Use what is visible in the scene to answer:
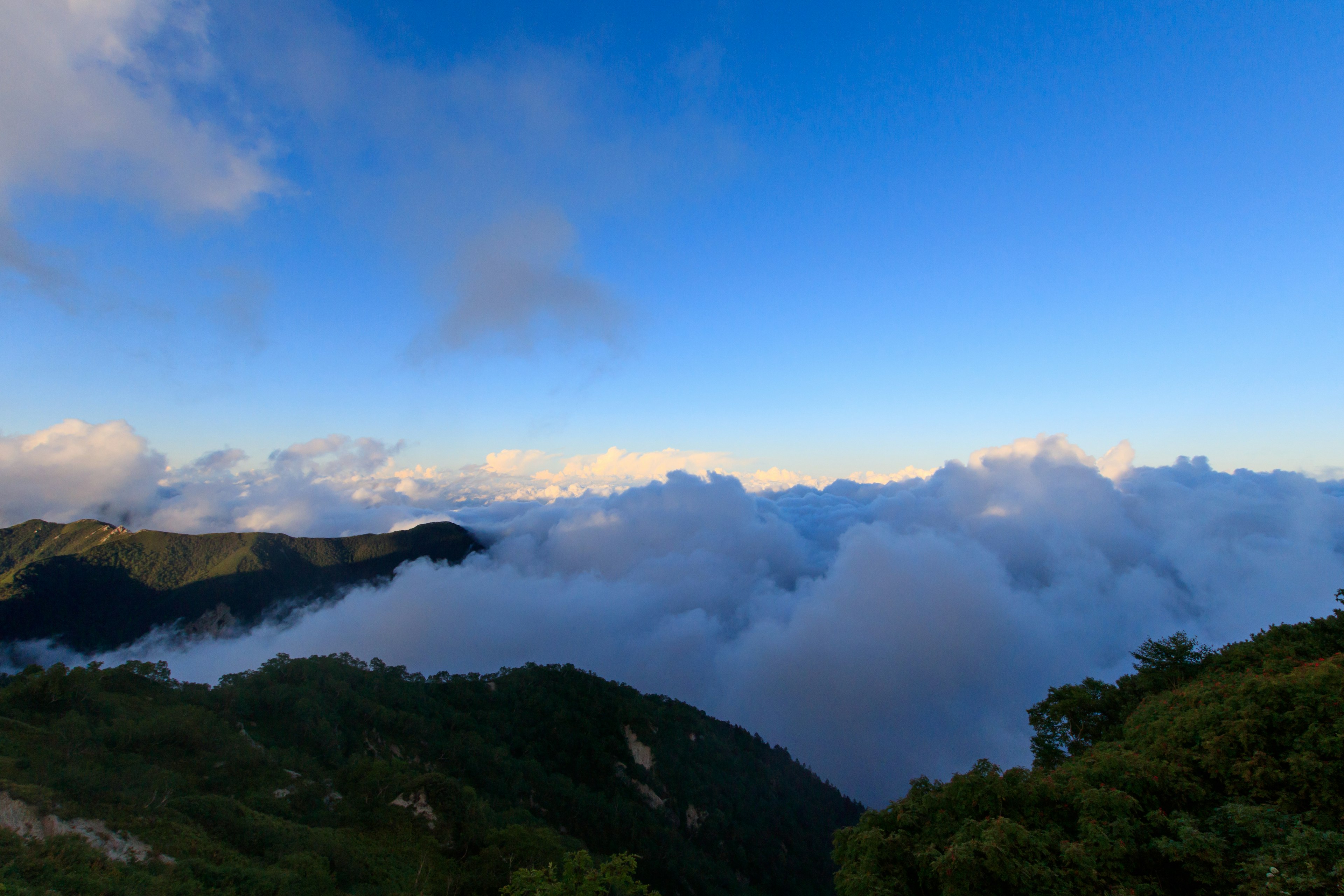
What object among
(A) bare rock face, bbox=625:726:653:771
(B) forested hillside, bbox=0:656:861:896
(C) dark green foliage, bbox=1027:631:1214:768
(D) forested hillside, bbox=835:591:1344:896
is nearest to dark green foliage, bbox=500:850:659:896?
(D) forested hillside, bbox=835:591:1344:896

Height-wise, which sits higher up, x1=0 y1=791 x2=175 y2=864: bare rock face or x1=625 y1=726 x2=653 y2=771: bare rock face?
x1=0 y1=791 x2=175 y2=864: bare rock face

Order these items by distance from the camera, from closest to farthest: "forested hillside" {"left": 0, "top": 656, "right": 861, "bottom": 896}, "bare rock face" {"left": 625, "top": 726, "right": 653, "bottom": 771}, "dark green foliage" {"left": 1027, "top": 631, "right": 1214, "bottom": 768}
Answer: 1. "forested hillside" {"left": 0, "top": 656, "right": 861, "bottom": 896}
2. "dark green foliage" {"left": 1027, "top": 631, "right": 1214, "bottom": 768}
3. "bare rock face" {"left": 625, "top": 726, "right": 653, "bottom": 771}

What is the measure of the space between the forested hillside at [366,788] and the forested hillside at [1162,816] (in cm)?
3539

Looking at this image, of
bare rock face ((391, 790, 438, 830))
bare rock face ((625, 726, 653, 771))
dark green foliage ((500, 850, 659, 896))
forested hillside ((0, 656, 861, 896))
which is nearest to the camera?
dark green foliage ((500, 850, 659, 896))

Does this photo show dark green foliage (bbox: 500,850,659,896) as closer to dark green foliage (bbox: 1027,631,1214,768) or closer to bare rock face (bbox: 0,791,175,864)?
bare rock face (bbox: 0,791,175,864)

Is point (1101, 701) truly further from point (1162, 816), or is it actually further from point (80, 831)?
point (80, 831)

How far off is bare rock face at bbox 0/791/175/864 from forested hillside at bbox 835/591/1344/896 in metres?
37.6

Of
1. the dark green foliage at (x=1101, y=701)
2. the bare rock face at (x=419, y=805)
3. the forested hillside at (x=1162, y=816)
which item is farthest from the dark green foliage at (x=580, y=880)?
the dark green foliage at (x=1101, y=701)

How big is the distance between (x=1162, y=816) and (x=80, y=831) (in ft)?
173

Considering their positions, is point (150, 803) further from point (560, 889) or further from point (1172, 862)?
point (1172, 862)

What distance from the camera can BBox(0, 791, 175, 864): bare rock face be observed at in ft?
88.0

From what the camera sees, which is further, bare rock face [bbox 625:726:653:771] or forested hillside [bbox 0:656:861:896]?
bare rock face [bbox 625:726:653:771]

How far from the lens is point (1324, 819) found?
58.1 feet

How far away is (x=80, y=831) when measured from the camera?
2800 cm
